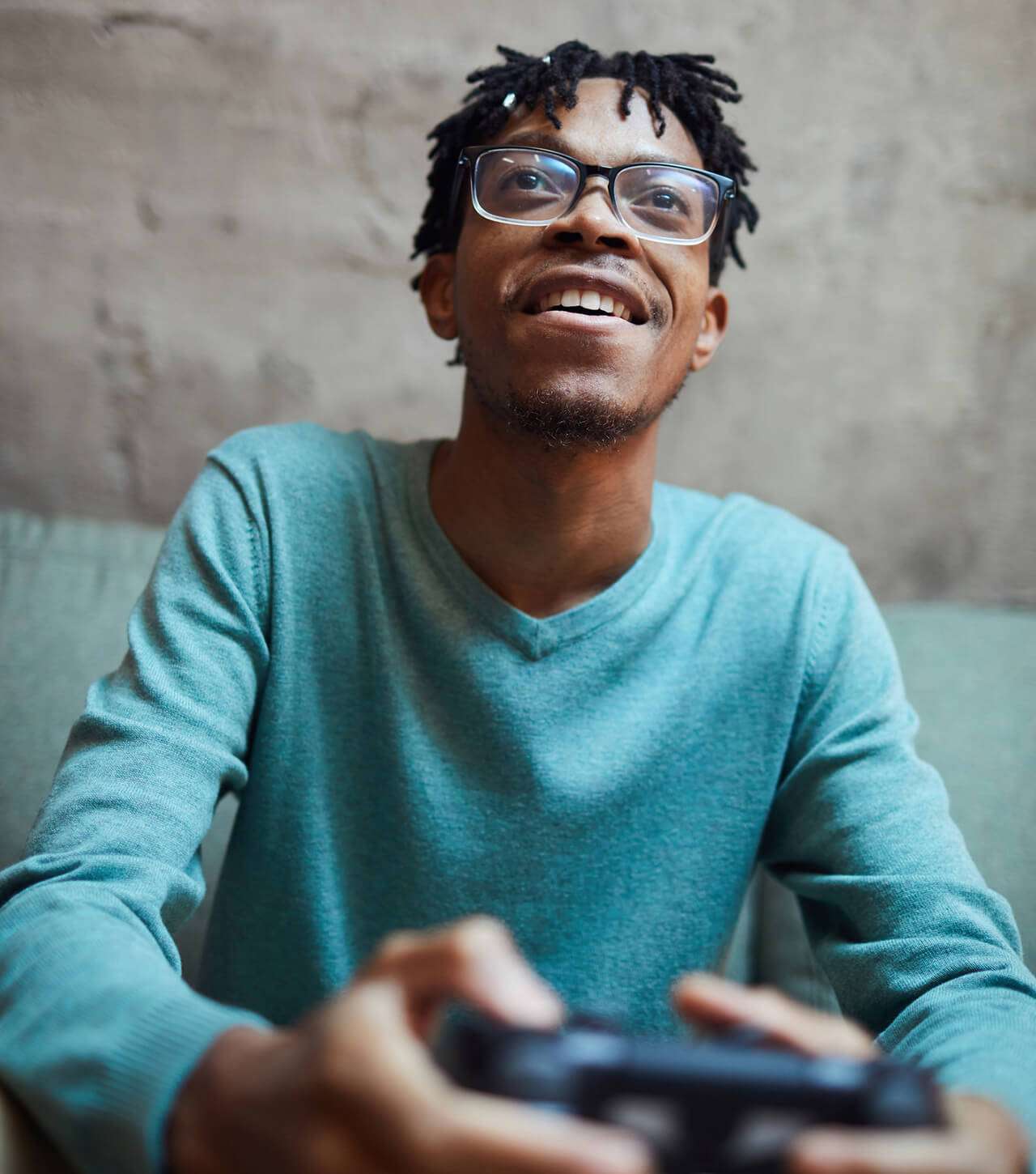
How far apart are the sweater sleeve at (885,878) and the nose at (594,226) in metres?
0.44

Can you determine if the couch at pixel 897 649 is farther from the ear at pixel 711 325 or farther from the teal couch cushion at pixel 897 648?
the ear at pixel 711 325

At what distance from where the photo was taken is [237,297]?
1.73m

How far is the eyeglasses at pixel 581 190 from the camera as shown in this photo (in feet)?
3.99

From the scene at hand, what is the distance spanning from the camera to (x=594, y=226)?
1.18 metres

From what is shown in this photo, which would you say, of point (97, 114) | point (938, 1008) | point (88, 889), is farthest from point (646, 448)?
point (97, 114)

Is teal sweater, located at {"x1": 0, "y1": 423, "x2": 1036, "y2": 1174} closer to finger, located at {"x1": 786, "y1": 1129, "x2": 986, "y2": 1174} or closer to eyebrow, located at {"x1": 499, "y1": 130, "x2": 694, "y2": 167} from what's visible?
eyebrow, located at {"x1": 499, "y1": 130, "x2": 694, "y2": 167}

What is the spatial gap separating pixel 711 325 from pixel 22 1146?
1175 mm

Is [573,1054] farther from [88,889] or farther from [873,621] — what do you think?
[873,621]

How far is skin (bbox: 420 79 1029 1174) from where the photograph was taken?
118 cm

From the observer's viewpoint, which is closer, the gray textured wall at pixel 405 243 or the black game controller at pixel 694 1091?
the black game controller at pixel 694 1091

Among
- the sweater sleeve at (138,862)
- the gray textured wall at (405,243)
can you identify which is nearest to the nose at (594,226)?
the sweater sleeve at (138,862)

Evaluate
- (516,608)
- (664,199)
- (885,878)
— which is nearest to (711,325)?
(664,199)

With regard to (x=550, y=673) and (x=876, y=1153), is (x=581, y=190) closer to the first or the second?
(x=550, y=673)

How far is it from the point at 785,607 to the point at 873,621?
0.12 metres
